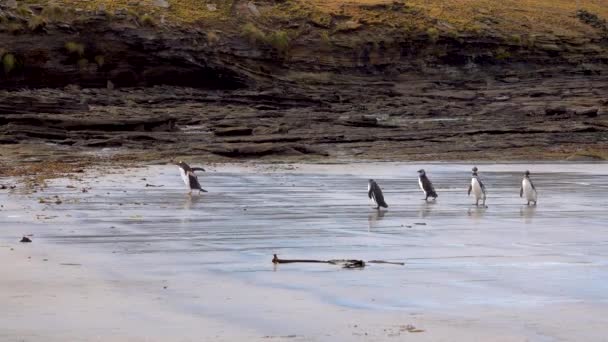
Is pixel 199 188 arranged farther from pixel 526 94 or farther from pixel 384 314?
pixel 526 94

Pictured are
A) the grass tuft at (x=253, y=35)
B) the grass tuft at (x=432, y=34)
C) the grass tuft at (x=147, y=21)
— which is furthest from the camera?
the grass tuft at (x=432, y=34)

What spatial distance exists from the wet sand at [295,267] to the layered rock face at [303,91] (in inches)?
580

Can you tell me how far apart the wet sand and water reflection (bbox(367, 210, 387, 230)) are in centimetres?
2

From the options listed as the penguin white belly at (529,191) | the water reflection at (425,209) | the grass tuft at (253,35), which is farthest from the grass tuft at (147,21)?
the penguin white belly at (529,191)

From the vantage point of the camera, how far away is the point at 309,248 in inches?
535

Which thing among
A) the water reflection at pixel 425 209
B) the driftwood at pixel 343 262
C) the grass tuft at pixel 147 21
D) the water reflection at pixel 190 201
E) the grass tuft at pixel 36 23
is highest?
the grass tuft at pixel 147 21

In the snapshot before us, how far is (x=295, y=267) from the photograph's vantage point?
39.4 feet

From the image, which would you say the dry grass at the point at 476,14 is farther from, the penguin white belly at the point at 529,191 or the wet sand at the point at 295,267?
the penguin white belly at the point at 529,191

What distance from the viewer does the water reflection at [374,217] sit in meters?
16.5

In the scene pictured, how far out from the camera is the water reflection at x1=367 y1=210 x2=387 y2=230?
651 inches

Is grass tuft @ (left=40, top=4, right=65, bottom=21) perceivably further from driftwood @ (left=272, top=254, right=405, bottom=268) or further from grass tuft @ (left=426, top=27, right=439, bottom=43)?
driftwood @ (left=272, top=254, right=405, bottom=268)

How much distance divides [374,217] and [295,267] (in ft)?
18.7

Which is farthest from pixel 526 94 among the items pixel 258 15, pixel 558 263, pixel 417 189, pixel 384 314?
pixel 384 314

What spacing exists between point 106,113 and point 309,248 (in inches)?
1167
